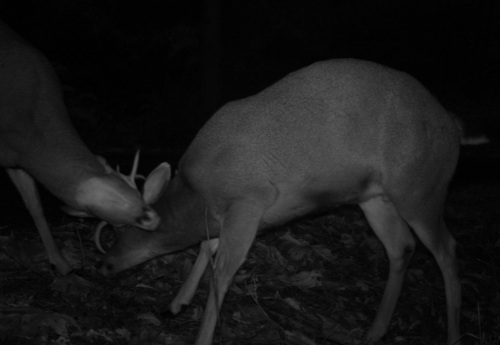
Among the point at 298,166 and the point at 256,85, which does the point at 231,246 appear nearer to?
the point at 298,166

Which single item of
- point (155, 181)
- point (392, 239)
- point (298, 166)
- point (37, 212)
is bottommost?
point (392, 239)

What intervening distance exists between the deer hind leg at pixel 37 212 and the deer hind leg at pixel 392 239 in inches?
112

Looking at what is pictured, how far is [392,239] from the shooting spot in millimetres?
5699

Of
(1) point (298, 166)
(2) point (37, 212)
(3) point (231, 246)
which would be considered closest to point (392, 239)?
(1) point (298, 166)

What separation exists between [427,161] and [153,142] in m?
8.59

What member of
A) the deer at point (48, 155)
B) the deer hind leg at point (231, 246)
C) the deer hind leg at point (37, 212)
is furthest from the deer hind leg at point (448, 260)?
the deer hind leg at point (37, 212)

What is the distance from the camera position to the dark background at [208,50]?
42.8ft

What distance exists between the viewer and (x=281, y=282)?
5945mm

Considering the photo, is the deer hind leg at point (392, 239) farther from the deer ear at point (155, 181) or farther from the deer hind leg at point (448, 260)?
the deer ear at point (155, 181)

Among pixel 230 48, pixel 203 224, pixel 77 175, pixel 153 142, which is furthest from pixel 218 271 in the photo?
pixel 230 48

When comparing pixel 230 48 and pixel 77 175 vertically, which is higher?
pixel 77 175

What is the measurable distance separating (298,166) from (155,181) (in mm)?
1132

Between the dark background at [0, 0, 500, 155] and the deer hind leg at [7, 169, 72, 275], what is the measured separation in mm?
5158

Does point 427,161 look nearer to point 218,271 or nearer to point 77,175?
point 218,271
